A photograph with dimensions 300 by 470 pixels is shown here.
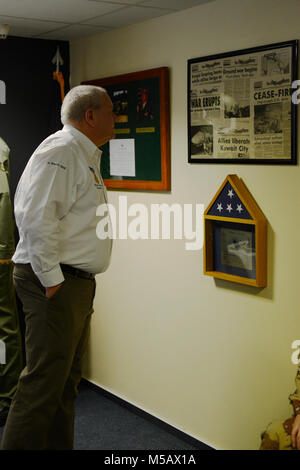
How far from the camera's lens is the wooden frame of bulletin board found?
10.4 ft

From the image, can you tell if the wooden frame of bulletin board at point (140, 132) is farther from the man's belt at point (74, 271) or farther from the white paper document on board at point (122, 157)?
the man's belt at point (74, 271)

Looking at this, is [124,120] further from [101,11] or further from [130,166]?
[101,11]

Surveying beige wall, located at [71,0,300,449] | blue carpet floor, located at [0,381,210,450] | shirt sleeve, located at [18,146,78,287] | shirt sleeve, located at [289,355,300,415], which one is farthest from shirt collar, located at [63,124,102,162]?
blue carpet floor, located at [0,381,210,450]

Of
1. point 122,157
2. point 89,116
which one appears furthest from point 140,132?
point 89,116

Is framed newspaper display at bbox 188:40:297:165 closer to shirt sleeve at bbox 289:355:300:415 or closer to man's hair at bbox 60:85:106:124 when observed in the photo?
man's hair at bbox 60:85:106:124

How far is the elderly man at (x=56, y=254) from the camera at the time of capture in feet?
7.86

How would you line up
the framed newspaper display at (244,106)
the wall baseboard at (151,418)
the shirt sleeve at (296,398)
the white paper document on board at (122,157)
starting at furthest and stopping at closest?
1. the white paper document on board at (122,157)
2. the wall baseboard at (151,418)
3. the framed newspaper display at (244,106)
4. the shirt sleeve at (296,398)

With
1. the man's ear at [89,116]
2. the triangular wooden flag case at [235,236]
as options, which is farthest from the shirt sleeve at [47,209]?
the triangular wooden flag case at [235,236]

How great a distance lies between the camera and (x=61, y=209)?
2.44m

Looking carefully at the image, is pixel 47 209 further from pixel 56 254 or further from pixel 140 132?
pixel 140 132

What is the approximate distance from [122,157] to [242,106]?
40.3 inches

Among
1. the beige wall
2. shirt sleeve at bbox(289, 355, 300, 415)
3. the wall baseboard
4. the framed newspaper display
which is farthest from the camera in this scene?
the wall baseboard

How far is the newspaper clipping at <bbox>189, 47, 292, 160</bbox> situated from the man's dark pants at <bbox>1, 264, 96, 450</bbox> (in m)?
0.92

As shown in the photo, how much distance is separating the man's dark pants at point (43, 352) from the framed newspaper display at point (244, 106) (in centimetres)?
90
